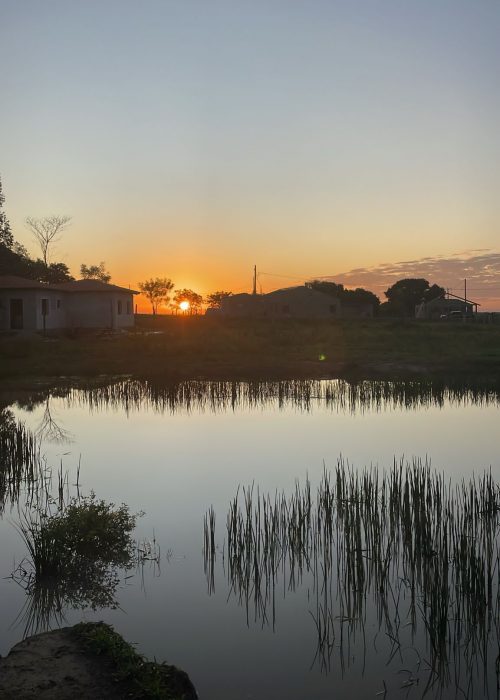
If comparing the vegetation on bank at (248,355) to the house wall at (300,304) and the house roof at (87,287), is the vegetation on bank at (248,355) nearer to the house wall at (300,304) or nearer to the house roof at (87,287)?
the house roof at (87,287)

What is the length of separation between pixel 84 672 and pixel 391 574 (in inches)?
135

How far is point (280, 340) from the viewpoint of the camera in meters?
40.7

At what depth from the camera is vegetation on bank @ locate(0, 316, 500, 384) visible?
1198 inches

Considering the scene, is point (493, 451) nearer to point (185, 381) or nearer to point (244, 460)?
point (244, 460)

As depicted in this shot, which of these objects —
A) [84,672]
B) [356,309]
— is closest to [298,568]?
[84,672]

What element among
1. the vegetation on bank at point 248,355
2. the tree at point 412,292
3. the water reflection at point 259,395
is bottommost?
the water reflection at point 259,395

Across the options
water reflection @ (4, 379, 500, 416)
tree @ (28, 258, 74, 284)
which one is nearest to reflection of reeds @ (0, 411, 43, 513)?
water reflection @ (4, 379, 500, 416)

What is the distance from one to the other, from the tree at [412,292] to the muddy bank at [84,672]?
85351 millimetres

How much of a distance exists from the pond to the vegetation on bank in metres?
15.9

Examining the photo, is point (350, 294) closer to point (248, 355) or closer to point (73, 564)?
point (248, 355)

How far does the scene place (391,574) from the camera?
6.91 metres

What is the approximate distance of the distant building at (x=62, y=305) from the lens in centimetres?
3850

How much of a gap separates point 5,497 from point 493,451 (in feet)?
31.2

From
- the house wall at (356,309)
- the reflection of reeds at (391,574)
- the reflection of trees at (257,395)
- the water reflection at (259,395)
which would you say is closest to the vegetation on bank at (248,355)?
the reflection of trees at (257,395)
